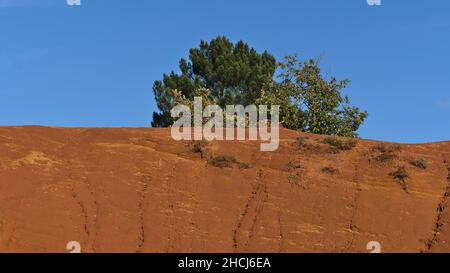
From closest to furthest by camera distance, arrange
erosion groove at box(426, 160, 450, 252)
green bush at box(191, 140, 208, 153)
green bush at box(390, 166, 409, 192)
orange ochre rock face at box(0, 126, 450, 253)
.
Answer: orange ochre rock face at box(0, 126, 450, 253)
erosion groove at box(426, 160, 450, 252)
green bush at box(390, 166, 409, 192)
green bush at box(191, 140, 208, 153)

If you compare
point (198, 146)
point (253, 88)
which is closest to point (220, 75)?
point (253, 88)

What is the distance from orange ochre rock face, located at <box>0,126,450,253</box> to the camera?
861 inches

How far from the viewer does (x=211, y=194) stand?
78.4 feet

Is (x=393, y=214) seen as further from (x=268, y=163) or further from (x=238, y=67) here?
(x=238, y=67)

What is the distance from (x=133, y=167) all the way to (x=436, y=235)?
767cm

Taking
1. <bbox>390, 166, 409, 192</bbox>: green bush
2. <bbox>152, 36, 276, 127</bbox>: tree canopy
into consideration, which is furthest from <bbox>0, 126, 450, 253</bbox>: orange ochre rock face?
<bbox>152, 36, 276, 127</bbox>: tree canopy

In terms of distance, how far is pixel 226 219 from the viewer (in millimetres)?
22969

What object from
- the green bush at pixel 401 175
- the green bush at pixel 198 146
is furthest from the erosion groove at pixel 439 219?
the green bush at pixel 198 146

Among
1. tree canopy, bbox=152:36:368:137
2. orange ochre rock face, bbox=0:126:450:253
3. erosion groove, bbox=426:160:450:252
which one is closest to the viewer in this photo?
orange ochre rock face, bbox=0:126:450:253

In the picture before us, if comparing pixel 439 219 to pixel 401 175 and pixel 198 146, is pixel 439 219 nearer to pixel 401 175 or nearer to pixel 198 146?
pixel 401 175

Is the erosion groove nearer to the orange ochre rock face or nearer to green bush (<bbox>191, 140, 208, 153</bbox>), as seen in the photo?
the orange ochre rock face

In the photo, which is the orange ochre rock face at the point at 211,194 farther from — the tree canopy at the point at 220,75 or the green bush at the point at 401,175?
the tree canopy at the point at 220,75

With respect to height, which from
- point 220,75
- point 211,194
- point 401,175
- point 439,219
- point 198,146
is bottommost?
point 439,219
